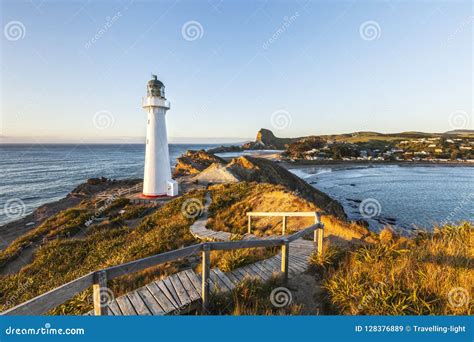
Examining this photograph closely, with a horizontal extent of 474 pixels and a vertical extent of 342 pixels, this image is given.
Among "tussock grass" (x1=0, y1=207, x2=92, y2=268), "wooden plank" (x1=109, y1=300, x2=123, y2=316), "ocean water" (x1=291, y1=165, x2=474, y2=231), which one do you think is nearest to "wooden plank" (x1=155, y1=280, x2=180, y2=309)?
"wooden plank" (x1=109, y1=300, x2=123, y2=316)

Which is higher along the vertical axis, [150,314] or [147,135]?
[147,135]

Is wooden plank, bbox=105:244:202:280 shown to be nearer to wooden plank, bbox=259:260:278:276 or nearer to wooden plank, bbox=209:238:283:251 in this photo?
wooden plank, bbox=209:238:283:251

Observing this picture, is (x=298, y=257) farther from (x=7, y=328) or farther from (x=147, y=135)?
(x=147, y=135)

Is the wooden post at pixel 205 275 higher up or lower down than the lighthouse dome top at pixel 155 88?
lower down

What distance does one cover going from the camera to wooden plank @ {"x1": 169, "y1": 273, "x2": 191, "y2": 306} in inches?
144

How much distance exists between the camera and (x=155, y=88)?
20281 mm

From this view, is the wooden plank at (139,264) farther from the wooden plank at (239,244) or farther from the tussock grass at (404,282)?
the tussock grass at (404,282)

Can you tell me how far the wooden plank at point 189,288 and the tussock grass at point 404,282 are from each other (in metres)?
2.31

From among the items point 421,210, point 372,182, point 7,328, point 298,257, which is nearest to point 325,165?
point 372,182

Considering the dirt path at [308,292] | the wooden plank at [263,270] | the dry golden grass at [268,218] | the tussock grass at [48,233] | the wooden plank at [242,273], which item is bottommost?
the tussock grass at [48,233]

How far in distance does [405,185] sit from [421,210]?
13567 mm

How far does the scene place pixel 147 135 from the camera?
20641 mm

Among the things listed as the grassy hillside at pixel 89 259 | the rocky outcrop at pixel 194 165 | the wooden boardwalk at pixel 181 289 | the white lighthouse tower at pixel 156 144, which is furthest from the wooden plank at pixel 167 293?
the rocky outcrop at pixel 194 165

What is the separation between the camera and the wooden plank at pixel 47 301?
2.27 meters
